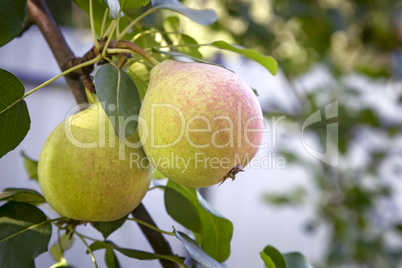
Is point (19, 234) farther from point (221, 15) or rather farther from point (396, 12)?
point (396, 12)

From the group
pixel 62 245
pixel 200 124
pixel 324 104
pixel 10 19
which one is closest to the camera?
pixel 200 124

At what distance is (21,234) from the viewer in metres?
0.40

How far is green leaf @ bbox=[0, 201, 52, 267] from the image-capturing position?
0.38 meters

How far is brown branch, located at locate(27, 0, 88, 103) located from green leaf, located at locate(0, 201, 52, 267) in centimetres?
12

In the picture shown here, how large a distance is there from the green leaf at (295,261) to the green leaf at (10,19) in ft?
1.20

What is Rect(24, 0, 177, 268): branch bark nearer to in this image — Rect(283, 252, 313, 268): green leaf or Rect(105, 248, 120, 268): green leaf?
Rect(105, 248, 120, 268): green leaf

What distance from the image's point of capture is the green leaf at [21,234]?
385 millimetres

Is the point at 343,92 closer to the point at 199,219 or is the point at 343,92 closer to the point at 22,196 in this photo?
the point at 199,219

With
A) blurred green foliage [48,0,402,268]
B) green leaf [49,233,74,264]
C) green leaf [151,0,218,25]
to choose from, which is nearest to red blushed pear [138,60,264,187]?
green leaf [151,0,218,25]

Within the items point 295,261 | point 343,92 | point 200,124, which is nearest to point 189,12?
point 200,124

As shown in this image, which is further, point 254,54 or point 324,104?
point 324,104

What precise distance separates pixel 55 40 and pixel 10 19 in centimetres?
4

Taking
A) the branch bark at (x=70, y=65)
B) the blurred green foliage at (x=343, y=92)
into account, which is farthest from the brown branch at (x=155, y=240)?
the blurred green foliage at (x=343, y=92)

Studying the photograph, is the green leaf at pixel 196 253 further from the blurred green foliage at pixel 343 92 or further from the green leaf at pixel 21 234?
the blurred green foliage at pixel 343 92
